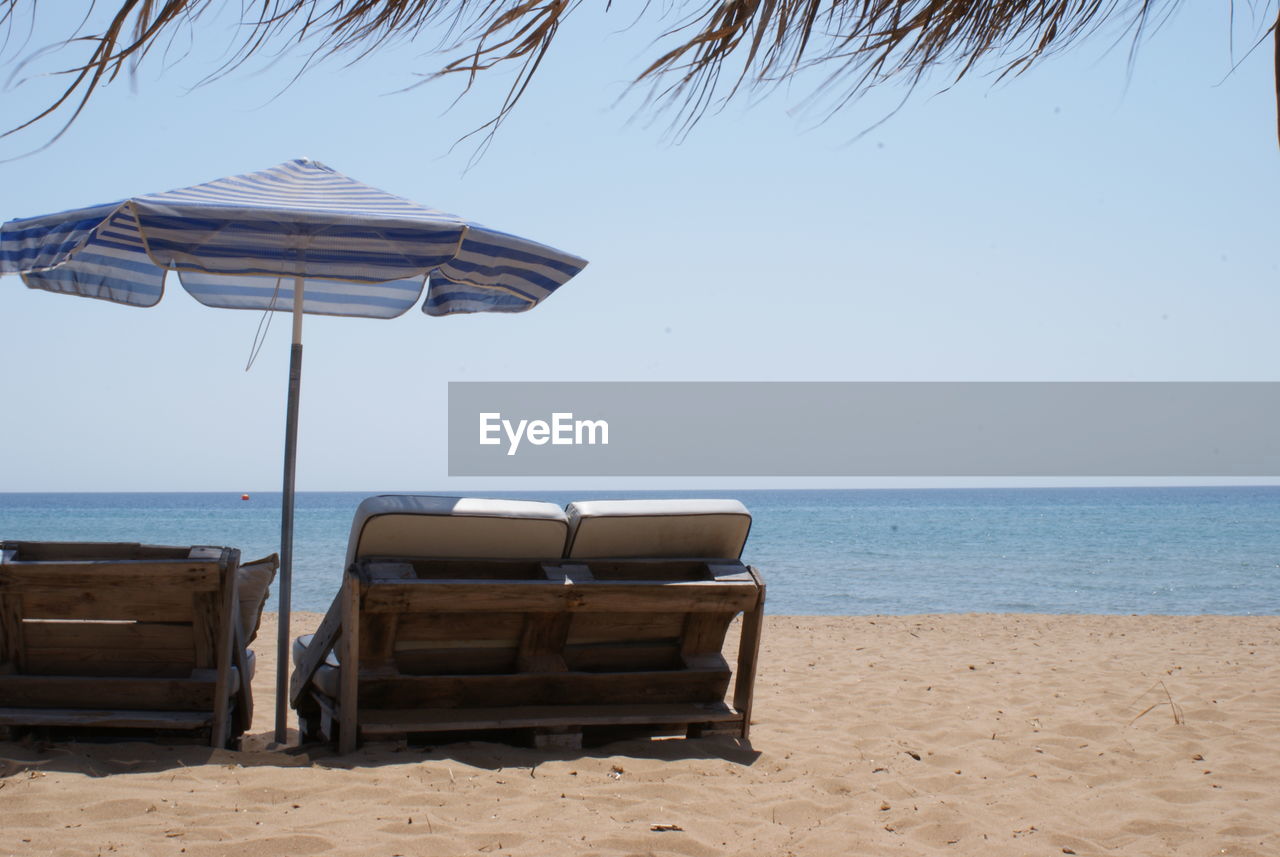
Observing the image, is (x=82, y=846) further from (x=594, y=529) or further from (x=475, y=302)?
(x=475, y=302)

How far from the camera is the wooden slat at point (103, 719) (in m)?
3.31

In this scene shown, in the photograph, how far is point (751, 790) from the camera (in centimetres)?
319

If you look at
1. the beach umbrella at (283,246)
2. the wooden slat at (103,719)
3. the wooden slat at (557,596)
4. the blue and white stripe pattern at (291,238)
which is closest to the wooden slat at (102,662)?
the wooden slat at (103,719)

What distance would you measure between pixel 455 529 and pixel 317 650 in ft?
2.40

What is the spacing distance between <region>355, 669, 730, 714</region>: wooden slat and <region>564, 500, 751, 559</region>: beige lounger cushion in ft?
1.42

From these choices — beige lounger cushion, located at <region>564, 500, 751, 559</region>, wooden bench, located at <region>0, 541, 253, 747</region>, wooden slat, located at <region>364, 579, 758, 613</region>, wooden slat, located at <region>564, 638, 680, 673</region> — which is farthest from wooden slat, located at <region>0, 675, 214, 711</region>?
beige lounger cushion, located at <region>564, 500, 751, 559</region>

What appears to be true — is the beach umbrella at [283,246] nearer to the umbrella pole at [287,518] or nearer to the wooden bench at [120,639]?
the umbrella pole at [287,518]

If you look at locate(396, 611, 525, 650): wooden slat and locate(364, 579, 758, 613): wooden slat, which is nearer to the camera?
locate(364, 579, 758, 613): wooden slat

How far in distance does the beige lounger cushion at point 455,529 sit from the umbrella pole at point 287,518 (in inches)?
26.0

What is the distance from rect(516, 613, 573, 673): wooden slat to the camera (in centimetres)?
354

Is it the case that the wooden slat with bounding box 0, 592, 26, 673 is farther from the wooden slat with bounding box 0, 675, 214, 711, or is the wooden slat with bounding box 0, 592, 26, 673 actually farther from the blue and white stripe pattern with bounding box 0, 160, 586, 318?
the blue and white stripe pattern with bounding box 0, 160, 586, 318

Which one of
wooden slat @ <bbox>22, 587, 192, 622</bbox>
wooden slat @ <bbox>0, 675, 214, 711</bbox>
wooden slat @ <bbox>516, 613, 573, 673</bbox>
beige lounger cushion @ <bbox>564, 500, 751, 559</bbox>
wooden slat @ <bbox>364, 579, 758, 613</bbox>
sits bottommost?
wooden slat @ <bbox>0, 675, 214, 711</bbox>

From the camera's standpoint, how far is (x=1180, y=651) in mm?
7121

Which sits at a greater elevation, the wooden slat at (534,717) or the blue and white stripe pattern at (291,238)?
the blue and white stripe pattern at (291,238)
